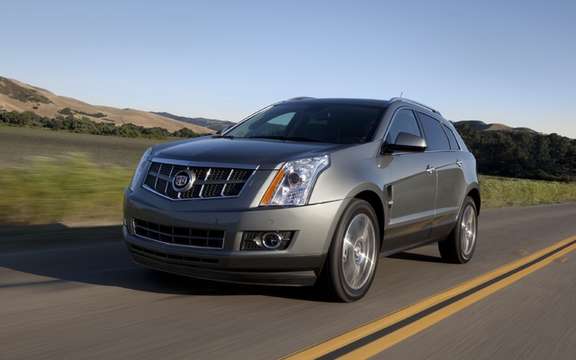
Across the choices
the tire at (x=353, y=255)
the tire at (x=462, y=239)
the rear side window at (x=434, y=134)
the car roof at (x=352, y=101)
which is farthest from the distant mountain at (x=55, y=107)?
the tire at (x=353, y=255)

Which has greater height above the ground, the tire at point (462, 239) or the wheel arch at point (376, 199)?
the wheel arch at point (376, 199)

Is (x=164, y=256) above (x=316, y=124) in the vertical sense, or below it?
below

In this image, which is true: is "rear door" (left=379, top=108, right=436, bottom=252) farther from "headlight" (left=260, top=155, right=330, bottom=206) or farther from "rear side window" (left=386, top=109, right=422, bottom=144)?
"headlight" (left=260, top=155, right=330, bottom=206)

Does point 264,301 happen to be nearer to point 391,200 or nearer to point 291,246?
point 291,246

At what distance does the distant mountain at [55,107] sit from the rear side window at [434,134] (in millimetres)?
43290

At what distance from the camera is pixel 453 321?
204 inches

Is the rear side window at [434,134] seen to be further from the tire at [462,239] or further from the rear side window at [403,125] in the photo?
the tire at [462,239]

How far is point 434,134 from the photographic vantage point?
748cm

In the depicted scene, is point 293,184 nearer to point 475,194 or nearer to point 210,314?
point 210,314

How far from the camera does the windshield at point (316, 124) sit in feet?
19.8

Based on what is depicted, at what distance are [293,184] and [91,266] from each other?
2.42m

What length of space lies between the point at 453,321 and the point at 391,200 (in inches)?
48.3

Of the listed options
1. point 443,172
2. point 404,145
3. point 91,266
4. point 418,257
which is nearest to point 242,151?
point 404,145

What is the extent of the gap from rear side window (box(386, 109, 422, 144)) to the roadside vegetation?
5.28 m
